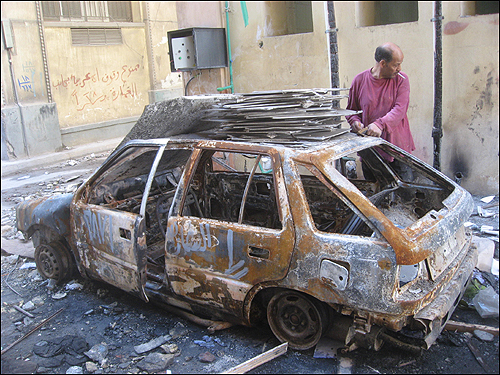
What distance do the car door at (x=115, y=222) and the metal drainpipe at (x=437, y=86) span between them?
3.86 meters

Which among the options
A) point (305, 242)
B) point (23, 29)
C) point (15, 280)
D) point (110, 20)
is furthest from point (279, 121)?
point (110, 20)

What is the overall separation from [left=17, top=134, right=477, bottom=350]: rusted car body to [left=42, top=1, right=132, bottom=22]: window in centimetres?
980

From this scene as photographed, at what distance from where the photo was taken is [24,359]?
11.1ft

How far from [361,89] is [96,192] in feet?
9.61

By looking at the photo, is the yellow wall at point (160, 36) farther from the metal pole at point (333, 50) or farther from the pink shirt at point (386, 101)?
the pink shirt at point (386, 101)

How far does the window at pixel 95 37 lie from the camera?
13070 mm

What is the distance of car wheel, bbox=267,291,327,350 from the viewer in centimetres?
306

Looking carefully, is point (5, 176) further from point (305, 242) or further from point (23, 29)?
point (305, 242)

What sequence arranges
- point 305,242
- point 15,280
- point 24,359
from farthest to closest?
point 15,280
point 24,359
point 305,242

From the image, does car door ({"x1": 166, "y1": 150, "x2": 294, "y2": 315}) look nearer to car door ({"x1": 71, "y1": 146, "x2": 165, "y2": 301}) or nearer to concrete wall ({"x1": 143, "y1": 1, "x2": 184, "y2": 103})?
car door ({"x1": 71, "y1": 146, "x2": 165, "y2": 301})

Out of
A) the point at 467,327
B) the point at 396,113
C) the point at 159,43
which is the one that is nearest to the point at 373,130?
the point at 396,113

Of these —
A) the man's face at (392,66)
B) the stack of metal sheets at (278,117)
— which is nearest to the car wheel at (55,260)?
the stack of metal sheets at (278,117)

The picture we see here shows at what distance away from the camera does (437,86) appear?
6031mm

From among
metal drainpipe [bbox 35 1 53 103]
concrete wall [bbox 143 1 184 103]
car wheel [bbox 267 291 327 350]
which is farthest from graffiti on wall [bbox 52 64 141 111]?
car wheel [bbox 267 291 327 350]
